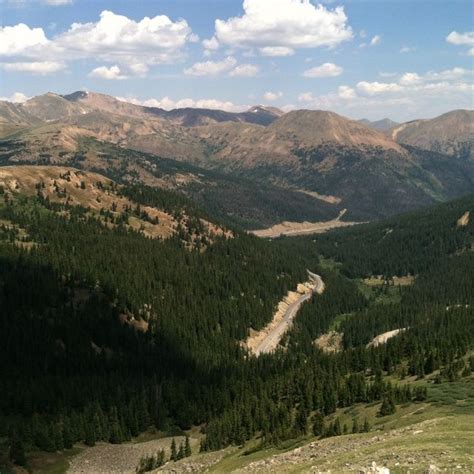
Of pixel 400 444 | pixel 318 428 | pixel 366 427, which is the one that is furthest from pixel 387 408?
pixel 400 444

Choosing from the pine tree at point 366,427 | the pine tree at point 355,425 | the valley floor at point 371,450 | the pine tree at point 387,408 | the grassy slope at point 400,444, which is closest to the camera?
the valley floor at point 371,450

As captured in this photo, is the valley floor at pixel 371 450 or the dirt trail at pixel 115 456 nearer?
the valley floor at pixel 371 450

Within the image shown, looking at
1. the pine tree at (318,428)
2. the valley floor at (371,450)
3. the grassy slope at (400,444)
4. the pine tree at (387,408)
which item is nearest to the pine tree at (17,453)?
the valley floor at (371,450)

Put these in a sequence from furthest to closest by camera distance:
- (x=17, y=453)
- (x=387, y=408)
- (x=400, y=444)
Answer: (x=17, y=453)
(x=387, y=408)
(x=400, y=444)

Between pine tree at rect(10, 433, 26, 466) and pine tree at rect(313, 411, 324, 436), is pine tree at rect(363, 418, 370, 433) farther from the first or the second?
pine tree at rect(10, 433, 26, 466)

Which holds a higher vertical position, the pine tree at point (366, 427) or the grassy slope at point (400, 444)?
the grassy slope at point (400, 444)

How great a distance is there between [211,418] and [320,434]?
5869 centimetres

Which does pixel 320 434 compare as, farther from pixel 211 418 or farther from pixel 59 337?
pixel 59 337

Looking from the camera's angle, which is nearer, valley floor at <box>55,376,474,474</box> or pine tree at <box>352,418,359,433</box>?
valley floor at <box>55,376,474,474</box>

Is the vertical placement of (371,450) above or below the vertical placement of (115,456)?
above

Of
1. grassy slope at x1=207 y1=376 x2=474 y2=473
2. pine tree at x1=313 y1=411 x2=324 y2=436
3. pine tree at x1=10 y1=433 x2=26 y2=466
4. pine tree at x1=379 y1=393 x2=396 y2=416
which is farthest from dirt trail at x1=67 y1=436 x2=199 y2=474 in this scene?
pine tree at x1=379 y1=393 x2=396 y2=416

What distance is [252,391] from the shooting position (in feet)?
502

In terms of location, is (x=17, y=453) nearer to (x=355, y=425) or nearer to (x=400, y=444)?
(x=355, y=425)

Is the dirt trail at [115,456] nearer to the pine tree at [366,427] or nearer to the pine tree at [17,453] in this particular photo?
the pine tree at [17,453]
